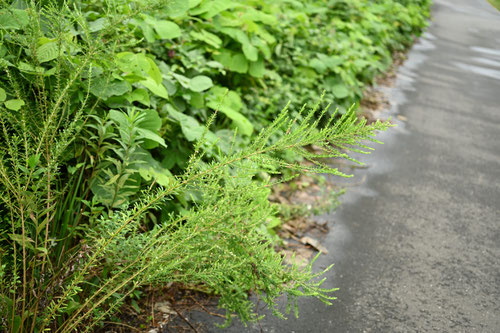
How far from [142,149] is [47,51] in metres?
0.69

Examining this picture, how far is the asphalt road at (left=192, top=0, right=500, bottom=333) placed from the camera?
3.05 metres

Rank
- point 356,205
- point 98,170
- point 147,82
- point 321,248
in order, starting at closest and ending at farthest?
point 98,170, point 147,82, point 321,248, point 356,205

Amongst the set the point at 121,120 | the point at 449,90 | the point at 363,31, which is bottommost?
the point at 449,90

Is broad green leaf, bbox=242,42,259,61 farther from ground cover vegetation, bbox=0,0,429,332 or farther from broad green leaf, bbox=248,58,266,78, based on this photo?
broad green leaf, bbox=248,58,266,78

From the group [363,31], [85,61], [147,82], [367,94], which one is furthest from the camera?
[363,31]

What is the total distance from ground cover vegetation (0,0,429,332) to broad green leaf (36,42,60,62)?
0.04 ft

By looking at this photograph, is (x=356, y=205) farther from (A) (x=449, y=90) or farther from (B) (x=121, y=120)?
(A) (x=449, y=90)

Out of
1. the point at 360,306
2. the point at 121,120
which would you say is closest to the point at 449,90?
the point at 360,306

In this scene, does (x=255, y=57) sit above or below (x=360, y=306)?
above

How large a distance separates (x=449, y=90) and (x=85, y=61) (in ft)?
25.0

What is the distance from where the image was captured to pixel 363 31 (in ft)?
27.7

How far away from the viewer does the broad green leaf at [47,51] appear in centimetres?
225

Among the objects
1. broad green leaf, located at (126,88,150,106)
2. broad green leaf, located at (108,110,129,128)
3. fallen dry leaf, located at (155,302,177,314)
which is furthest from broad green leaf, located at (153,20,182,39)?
fallen dry leaf, located at (155,302,177,314)

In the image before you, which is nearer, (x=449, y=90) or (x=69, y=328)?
(x=69, y=328)
